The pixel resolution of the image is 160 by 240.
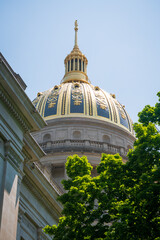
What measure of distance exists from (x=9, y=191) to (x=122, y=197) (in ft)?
14.2

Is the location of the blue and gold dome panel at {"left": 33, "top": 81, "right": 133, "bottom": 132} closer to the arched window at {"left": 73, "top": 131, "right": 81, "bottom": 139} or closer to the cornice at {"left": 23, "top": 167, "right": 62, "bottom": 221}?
the arched window at {"left": 73, "top": 131, "right": 81, "bottom": 139}

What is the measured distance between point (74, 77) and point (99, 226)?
190 ft

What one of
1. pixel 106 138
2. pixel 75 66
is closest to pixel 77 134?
pixel 106 138

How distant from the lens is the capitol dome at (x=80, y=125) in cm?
5388

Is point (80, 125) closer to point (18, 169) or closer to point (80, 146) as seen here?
point (80, 146)

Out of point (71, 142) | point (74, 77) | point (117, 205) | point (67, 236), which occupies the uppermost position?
point (74, 77)

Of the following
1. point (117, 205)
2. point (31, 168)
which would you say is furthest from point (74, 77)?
point (117, 205)

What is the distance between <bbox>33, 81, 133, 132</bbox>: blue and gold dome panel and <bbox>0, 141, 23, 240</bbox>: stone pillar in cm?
4252

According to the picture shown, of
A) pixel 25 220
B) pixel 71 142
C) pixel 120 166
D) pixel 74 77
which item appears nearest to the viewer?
pixel 120 166

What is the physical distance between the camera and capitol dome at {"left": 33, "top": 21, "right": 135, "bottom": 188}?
53.9 m

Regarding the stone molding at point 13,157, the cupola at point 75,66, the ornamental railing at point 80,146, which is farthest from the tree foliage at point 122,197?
the cupola at point 75,66

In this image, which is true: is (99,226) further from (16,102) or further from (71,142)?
(71,142)

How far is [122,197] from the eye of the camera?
56.6 ft

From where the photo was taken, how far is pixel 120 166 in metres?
17.6
